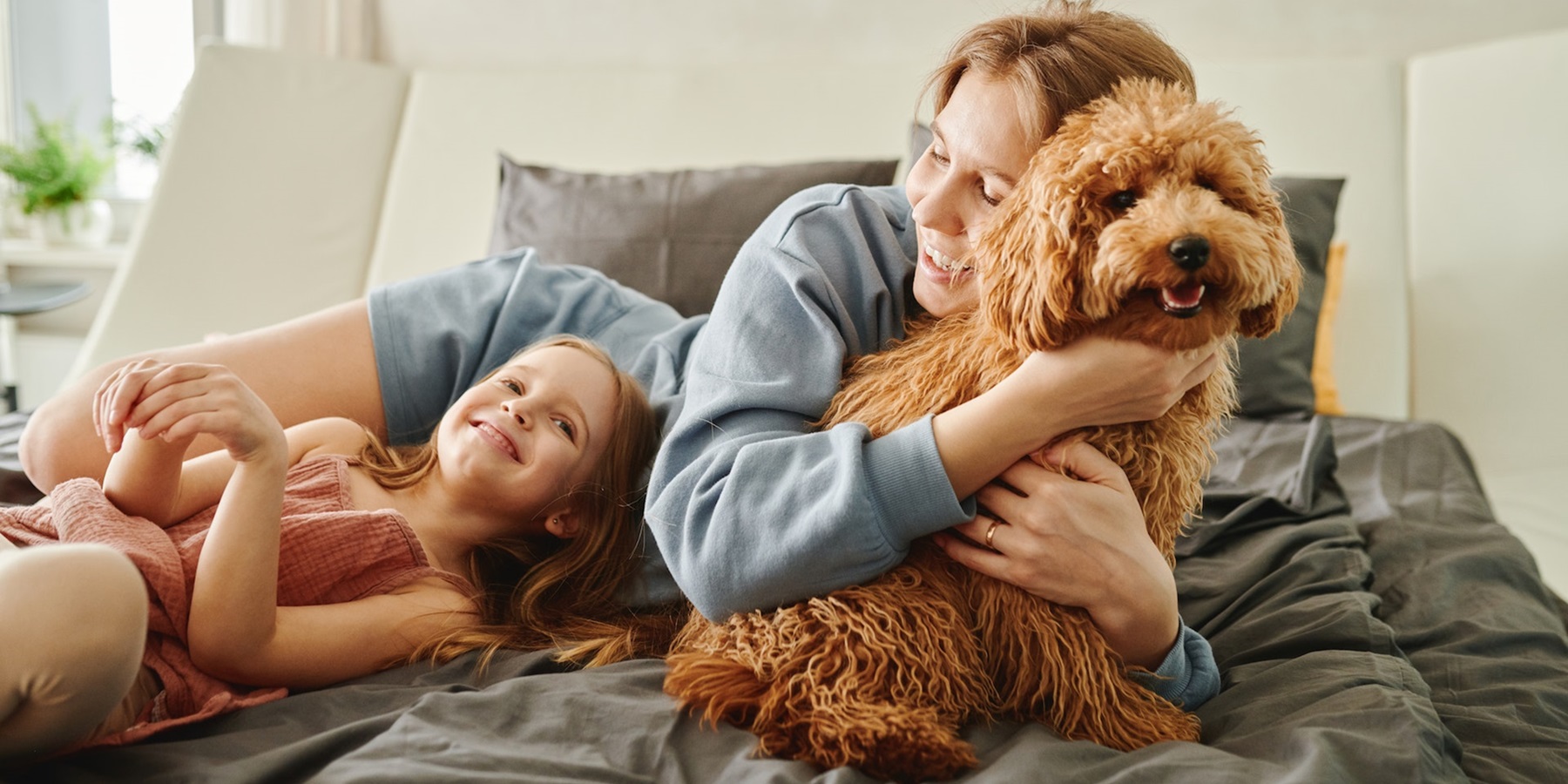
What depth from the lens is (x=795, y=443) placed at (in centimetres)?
97

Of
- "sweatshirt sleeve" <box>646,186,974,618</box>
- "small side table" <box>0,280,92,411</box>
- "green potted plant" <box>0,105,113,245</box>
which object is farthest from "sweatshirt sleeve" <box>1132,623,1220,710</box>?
"green potted plant" <box>0,105,113,245</box>

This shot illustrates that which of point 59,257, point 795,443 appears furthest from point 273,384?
point 59,257

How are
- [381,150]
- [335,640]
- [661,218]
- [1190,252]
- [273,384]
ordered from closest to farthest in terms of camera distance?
[1190,252] < [335,640] < [273,384] < [661,218] < [381,150]

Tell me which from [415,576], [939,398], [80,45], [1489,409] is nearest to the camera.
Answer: [939,398]

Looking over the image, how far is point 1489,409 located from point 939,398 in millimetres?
1850

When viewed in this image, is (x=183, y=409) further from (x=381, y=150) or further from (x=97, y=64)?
(x=97, y=64)

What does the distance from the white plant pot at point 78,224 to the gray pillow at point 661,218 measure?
2034 millimetres

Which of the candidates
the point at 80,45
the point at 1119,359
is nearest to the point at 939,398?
the point at 1119,359

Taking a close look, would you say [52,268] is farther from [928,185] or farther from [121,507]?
[928,185]

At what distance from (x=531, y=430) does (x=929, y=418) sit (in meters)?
0.58

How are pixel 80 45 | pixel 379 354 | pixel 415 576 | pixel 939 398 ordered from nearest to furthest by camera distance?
pixel 939 398, pixel 415 576, pixel 379 354, pixel 80 45

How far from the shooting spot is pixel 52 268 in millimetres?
3445

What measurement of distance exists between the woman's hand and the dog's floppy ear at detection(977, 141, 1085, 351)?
124mm

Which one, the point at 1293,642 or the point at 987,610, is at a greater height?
the point at 987,610
